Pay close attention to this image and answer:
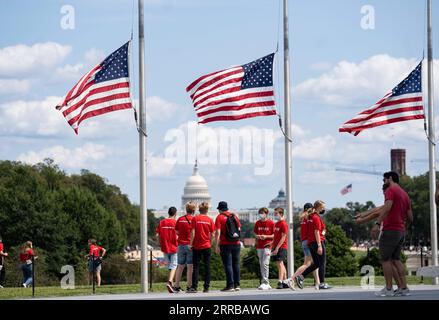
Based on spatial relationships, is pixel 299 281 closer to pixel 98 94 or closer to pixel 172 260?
pixel 172 260

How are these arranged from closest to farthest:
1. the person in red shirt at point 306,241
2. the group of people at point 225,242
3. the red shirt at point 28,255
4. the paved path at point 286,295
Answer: the paved path at point 286,295 → the group of people at point 225,242 → the person in red shirt at point 306,241 → the red shirt at point 28,255

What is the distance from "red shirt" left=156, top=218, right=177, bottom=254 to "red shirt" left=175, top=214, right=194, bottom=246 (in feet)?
1.49

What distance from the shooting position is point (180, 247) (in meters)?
26.3

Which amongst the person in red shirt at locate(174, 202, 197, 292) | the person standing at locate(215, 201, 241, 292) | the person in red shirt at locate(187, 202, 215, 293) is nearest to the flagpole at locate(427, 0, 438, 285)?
the person standing at locate(215, 201, 241, 292)

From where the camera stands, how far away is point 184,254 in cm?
2638

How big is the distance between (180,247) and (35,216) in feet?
208

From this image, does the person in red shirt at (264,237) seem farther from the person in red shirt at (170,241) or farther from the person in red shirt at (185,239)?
the person in red shirt at (170,241)

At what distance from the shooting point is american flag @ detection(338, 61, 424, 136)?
30.5 metres

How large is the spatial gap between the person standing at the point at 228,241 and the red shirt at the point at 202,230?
0.21 meters

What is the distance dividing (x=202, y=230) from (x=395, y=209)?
6.13 meters

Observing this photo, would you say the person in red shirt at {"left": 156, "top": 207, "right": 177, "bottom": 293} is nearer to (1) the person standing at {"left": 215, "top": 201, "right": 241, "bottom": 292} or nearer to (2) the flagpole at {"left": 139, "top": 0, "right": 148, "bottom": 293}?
(2) the flagpole at {"left": 139, "top": 0, "right": 148, "bottom": 293}

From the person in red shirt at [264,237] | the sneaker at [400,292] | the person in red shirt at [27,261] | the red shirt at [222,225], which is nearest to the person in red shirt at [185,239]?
the red shirt at [222,225]

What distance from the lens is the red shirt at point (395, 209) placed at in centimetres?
2077
